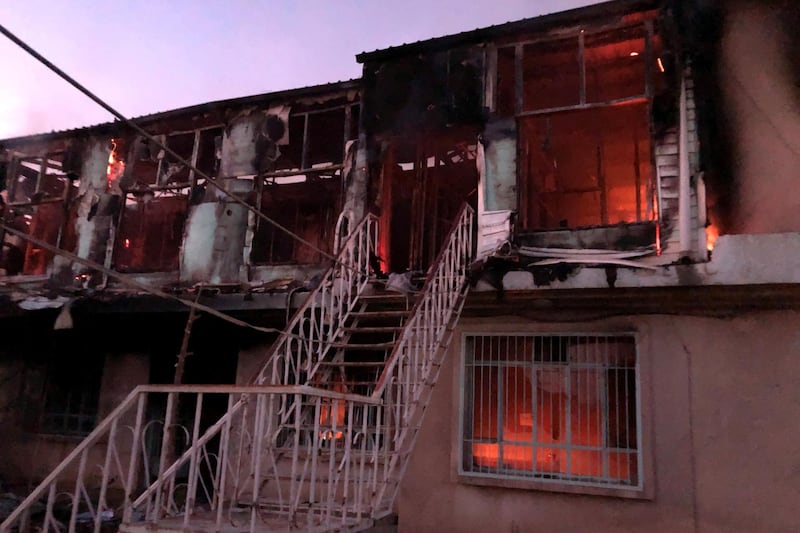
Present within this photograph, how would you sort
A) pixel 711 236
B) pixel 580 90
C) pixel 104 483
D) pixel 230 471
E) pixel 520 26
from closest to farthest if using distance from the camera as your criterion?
pixel 104 483 < pixel 230 471 < pixel 711 236 < pixel 580 90 < pixel 520 26

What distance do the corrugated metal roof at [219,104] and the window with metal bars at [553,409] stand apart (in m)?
5.12

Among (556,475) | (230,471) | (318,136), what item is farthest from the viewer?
(318,136)

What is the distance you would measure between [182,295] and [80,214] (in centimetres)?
374

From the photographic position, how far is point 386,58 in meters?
9.77

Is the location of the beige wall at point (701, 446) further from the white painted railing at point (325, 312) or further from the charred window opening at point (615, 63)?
the charred window opening at point (615, 63)

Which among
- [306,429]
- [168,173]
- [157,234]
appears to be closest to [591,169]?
[168,173]

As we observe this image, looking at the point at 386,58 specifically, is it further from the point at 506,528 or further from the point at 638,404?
the point at 506,528

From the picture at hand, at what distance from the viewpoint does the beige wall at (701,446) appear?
668 centimetres

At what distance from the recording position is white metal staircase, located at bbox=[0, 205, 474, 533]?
14.3ft

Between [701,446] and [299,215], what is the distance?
10.1 meters

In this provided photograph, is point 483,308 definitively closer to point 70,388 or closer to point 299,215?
point 299,215

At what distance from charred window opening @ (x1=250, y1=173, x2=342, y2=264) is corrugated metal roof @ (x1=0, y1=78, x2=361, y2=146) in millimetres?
1508

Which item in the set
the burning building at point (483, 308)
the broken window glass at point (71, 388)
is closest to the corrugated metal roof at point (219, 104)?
the burning building at point (483, 308)

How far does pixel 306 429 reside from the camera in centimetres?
562
